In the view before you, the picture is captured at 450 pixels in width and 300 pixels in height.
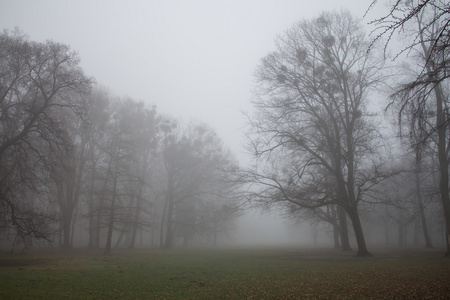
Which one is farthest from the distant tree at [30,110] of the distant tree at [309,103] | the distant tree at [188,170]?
the distant tree at [188,170]

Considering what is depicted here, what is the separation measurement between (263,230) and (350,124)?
11030cm

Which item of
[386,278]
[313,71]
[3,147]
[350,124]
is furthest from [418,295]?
[3,147]

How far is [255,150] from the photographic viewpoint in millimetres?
17938

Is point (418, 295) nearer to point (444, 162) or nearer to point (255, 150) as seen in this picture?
point (255, 150)

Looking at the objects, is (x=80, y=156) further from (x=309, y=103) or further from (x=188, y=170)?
(x=309, y=103)

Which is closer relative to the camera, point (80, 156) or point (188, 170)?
point (80, 156)

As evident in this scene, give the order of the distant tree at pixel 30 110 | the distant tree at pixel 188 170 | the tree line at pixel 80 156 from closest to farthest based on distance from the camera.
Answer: the distant tree at pixel 30 110 → the tree line at pixel 80 156 → the distant tree at pixel 188 170

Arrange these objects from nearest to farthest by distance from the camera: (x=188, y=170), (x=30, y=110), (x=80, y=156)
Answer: (x=30, y=110) → (x=80, y=156) → (x=188, y=170)

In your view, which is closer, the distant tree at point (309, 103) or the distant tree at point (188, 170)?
the distant tree at point (309, 103)

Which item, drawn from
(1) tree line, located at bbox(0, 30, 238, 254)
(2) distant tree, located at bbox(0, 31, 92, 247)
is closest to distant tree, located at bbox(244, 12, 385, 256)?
(1) tree line, located at bbox(0, 30, 238, 254)

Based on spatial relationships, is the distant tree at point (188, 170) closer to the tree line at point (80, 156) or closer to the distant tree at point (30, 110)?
the tree line at point (80, 156)

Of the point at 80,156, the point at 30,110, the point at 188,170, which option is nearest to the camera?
the point at 30,110

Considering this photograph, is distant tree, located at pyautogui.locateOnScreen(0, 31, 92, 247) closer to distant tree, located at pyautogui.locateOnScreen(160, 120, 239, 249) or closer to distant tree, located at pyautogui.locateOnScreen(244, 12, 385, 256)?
distant tree, located at pyautogui.locateOnScreen(244, 12, 385, 256)

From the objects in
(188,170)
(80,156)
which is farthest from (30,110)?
(188,170)
